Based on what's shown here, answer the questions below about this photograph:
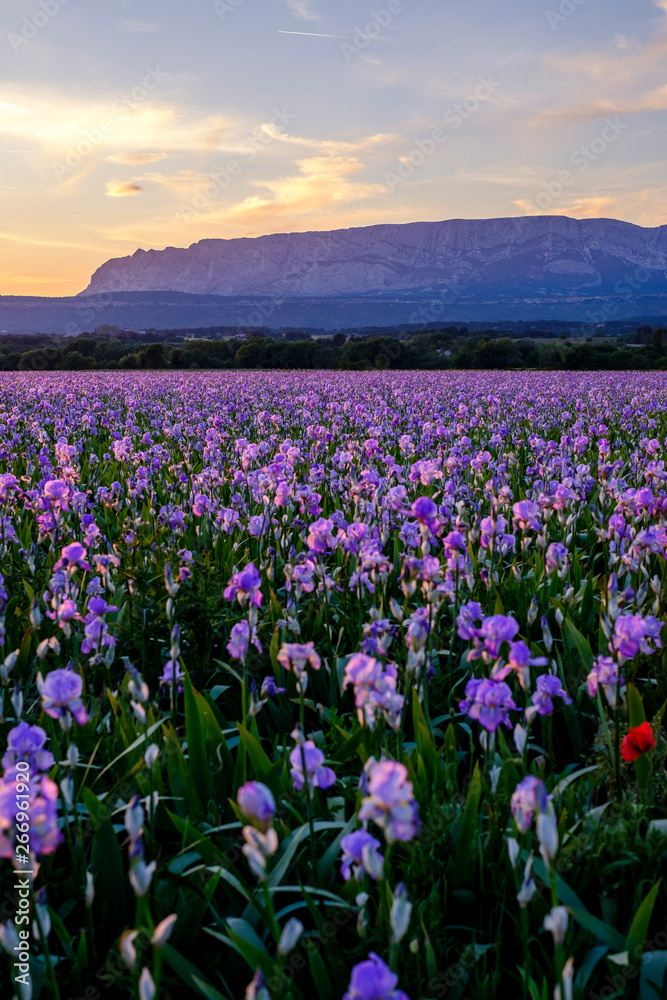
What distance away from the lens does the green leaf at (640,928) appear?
5.19ft

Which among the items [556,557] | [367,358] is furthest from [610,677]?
[367,358]

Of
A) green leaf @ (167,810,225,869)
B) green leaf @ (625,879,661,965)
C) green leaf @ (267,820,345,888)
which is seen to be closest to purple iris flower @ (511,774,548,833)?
green leaf @ (625,879,661,965)

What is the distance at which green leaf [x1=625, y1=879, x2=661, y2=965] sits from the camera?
1.58 m

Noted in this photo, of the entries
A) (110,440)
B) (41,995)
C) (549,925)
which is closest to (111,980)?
(41,995)

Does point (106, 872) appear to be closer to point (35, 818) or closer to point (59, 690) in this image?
point (59, 690)

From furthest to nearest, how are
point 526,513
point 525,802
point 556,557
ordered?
point 526,513
point 556,557
point 525,802

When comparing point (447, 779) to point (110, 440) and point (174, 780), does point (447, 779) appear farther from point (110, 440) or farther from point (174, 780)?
point (110, 440)

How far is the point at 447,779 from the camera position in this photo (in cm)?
209

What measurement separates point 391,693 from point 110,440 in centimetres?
906

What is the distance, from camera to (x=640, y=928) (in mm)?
1591

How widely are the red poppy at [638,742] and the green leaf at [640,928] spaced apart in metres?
0.47

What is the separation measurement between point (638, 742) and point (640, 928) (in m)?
0.55

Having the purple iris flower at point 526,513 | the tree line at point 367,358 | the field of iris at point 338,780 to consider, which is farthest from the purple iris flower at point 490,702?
the tree line at point 367,358

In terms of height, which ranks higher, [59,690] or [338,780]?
[59,690]
